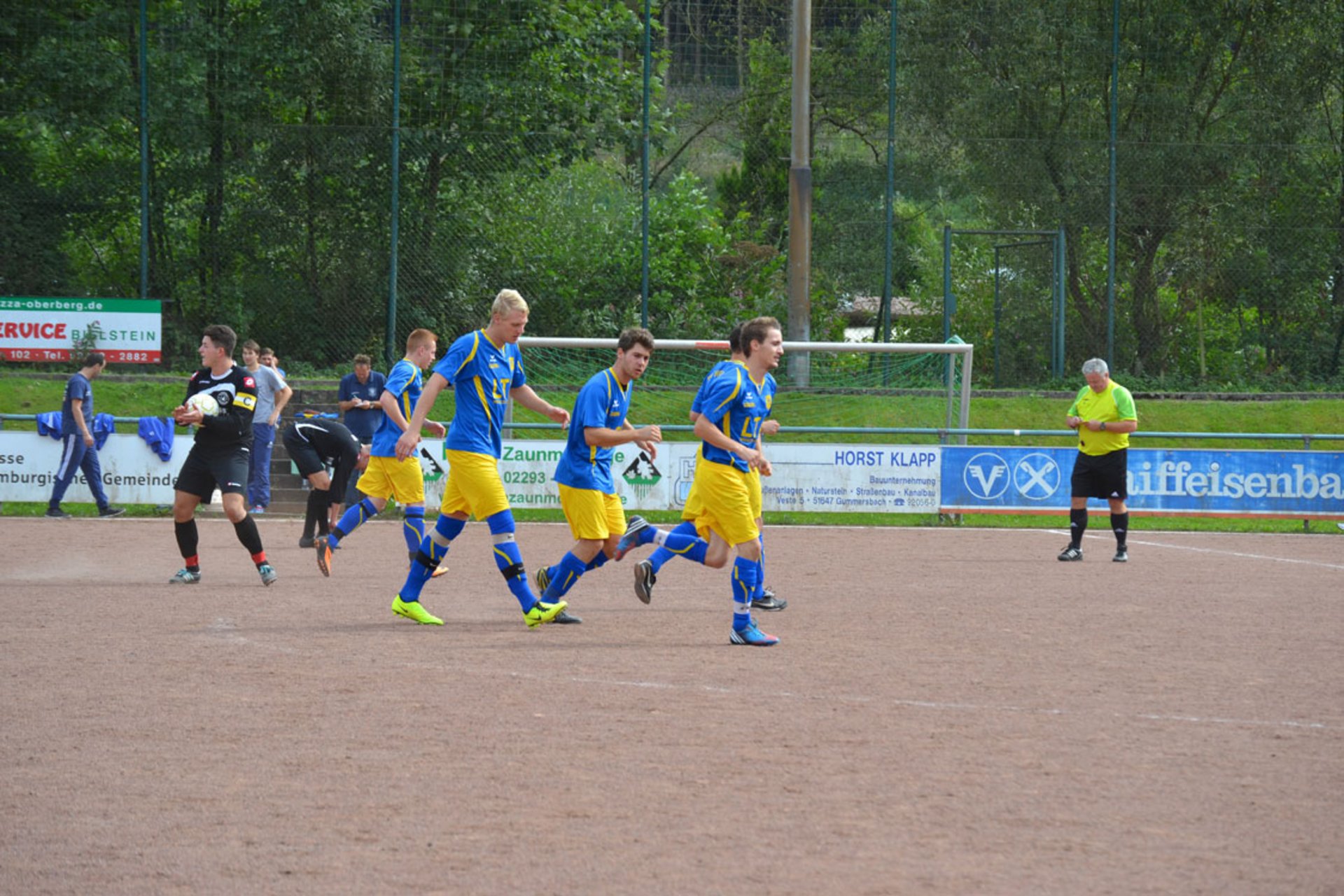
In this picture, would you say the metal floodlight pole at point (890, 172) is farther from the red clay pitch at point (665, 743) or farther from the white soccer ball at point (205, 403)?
the white soccer ball at point (205, 403)

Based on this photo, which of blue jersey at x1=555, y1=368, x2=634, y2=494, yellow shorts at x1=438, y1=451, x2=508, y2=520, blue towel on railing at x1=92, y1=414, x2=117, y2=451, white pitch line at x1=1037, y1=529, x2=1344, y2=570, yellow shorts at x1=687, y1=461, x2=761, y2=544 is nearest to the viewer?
yellow shorts at x1=687, y1=461, x2=761, y2=544

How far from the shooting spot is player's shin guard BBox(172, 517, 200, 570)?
11.2 metres

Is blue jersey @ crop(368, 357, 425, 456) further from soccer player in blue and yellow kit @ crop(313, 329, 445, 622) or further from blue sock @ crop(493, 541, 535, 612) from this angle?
blue sock @ crop(493, 541, 535, 612)

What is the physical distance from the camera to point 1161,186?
26297 mm

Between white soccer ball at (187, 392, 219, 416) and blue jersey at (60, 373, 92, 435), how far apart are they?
7.45 metres

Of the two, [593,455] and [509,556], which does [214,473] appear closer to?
[509,556]

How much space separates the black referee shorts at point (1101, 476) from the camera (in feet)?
48.3

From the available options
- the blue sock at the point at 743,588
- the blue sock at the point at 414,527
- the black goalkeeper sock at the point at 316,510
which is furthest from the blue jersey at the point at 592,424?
the black goalkeeper sock at the point at 316,510

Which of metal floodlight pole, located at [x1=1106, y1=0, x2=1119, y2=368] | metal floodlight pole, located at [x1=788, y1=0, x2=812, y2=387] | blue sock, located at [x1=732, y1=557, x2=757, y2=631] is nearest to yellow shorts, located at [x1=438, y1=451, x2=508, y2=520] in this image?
blue sock, located at [x1=732, y1=557, x2=757, y2=631]

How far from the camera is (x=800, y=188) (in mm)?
24438

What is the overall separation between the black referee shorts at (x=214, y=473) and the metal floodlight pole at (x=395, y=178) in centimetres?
1297

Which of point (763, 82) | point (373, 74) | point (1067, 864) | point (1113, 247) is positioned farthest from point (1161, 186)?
point (1067, 864)

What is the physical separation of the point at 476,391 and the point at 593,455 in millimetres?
812

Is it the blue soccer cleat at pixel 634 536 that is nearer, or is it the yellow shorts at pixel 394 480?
the blue soccer cleat at pixel 634 536
